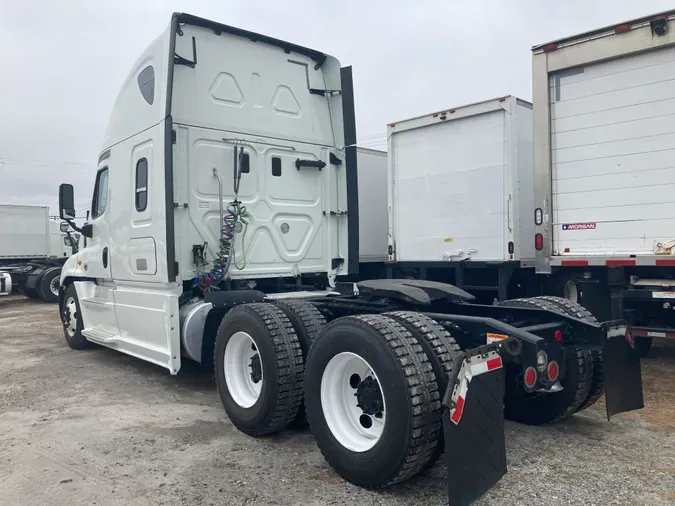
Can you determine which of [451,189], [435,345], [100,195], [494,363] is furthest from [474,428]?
[451,189]

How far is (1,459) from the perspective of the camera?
13.6 feet

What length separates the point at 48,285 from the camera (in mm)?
16578

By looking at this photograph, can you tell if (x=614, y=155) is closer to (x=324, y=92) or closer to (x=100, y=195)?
A: (x=324, y=92)

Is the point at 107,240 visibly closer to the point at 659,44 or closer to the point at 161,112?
the point at 161,112

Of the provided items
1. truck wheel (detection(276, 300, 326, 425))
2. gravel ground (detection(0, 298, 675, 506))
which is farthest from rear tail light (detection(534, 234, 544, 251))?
truck wheel (detection(276, 300, 326, 425))

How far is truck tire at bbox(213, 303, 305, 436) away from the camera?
14.1 feet

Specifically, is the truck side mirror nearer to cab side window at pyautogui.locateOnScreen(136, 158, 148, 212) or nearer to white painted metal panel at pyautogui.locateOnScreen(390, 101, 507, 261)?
cab side window at pyautogui.locateOnScreen(136, 158, 148, 212)

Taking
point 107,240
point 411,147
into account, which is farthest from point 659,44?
point 107,240

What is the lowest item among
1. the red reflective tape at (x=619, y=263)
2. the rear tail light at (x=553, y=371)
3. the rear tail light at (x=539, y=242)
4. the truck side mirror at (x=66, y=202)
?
the rear tail light at (x=553, y=371)

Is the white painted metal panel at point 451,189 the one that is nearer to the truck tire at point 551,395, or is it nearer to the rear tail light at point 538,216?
the rear tail light at point 538,216

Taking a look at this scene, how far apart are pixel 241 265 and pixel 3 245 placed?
15123mm

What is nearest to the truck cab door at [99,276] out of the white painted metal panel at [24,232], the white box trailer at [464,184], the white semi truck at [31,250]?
the white box trailer at [464,184]

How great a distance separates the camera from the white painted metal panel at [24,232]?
17.8 meters

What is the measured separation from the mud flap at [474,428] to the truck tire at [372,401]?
223mm
